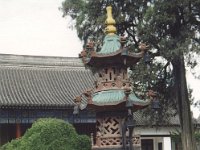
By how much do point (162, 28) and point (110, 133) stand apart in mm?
7794

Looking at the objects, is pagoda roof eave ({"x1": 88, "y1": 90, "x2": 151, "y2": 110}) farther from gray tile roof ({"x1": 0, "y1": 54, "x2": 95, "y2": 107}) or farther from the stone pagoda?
gray tile roof ({"x1": 0, "y1": 54, "x2": 95, "y2": 107})

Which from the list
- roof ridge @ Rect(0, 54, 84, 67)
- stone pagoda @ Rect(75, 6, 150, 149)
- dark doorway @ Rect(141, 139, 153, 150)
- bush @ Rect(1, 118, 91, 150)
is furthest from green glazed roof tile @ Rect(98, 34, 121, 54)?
dark doorway @ Rect(141, 139, 153, 150)

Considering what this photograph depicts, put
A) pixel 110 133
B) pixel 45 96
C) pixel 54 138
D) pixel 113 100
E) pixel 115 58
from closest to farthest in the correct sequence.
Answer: pixel 113 100, pixel 110 133, pixel 115 58, pixel 54 138, pixel 45 96

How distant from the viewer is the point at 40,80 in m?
26.0

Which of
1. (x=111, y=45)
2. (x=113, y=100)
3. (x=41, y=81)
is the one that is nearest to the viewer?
(x=113, y=100)

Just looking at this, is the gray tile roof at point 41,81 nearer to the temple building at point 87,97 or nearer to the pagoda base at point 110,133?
the temple building at point 87,97

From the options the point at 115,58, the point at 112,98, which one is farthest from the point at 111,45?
the point at 112,98

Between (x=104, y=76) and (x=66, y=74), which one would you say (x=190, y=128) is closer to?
(x=104, y=76)

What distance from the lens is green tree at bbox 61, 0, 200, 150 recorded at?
15.8 m

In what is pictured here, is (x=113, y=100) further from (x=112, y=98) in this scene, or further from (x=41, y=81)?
(x=41, y=81)

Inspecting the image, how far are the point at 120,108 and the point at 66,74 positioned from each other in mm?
18159

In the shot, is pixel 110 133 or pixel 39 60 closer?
pixel 110 133

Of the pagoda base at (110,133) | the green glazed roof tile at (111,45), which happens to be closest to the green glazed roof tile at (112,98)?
the pagoda base at (110,133)

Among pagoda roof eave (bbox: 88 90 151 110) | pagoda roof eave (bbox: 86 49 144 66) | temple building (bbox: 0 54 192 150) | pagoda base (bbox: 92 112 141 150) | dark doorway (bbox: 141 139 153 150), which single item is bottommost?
pagoda base (bbox: 92 112 141 150)
